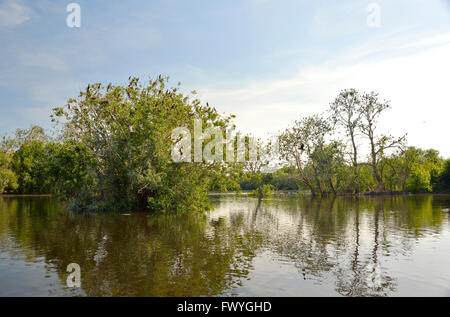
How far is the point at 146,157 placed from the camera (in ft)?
89.7

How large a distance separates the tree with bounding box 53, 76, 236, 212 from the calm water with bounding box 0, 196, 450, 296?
8.40 metres

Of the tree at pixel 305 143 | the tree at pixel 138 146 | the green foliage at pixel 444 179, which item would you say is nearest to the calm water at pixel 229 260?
the tree at pixel 138 146

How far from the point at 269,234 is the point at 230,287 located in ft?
28.7

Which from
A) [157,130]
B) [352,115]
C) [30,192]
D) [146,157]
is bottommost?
[30,192]

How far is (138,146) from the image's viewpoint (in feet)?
90.7

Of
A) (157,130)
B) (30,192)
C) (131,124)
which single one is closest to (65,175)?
(131,124)

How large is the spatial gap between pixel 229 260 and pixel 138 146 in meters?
18.0

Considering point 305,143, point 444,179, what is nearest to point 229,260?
point 305,143

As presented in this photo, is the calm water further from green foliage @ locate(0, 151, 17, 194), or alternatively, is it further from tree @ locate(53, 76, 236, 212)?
green foliage @ locate(0, 151, 17, 194)

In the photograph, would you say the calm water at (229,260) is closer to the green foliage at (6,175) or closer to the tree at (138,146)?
the tree at (138,146)

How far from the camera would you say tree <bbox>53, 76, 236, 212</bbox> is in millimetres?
27172

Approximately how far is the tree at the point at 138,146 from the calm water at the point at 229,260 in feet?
27.6

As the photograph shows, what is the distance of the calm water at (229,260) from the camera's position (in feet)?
28.8
